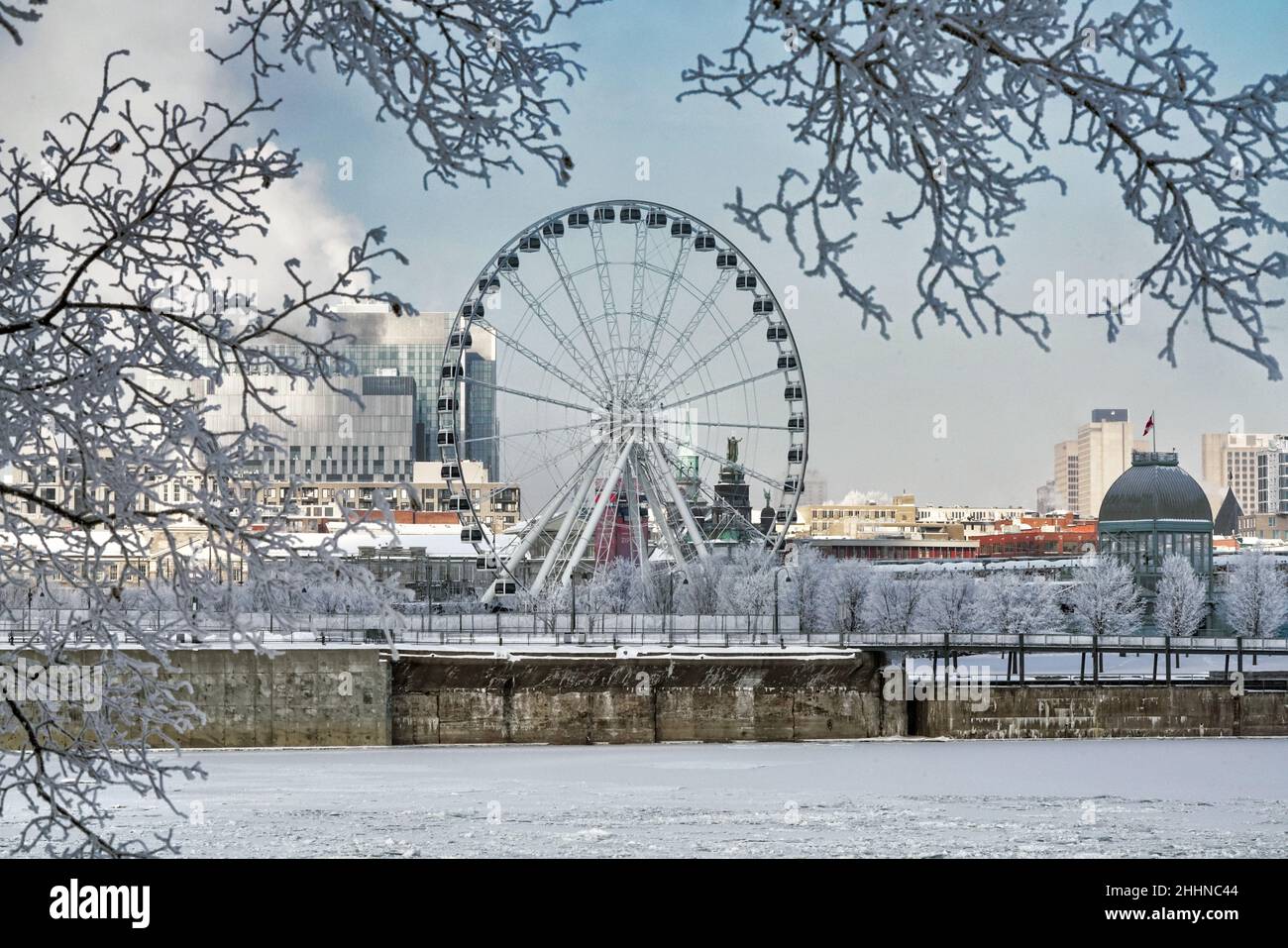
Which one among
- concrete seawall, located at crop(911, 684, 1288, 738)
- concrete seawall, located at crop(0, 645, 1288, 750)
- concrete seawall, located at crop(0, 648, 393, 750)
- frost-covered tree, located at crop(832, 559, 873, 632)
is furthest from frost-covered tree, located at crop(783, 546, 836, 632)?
concrete seawall, located at crop(0, 648, 393, 750)

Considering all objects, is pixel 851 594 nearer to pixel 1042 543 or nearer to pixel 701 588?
pixel 701 588

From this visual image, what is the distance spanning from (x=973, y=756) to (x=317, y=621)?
73.3 ft

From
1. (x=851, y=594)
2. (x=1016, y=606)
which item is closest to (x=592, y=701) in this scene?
(x=851, y=594)

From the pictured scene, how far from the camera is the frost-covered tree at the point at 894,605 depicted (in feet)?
206

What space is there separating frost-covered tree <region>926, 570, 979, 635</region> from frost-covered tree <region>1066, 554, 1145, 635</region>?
15.0ft

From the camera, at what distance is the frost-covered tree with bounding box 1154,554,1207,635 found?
2530 inches

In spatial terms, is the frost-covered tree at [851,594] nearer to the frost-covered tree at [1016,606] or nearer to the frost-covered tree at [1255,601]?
the frost-covered tree at [1016,606]

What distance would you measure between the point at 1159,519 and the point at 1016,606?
26.1 ft

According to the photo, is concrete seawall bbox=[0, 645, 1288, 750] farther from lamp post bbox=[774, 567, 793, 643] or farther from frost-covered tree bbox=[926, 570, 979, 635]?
frost-covered tree bbox=[926, 570, 979, 635]

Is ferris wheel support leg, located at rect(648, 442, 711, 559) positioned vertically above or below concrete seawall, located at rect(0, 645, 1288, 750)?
above

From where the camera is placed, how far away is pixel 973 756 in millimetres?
33156

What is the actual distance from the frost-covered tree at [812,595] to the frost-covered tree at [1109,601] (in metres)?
10.7

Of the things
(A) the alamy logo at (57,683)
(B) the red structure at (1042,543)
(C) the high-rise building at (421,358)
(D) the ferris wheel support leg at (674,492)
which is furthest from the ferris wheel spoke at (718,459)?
(C) the high-rise building at (421,358)
